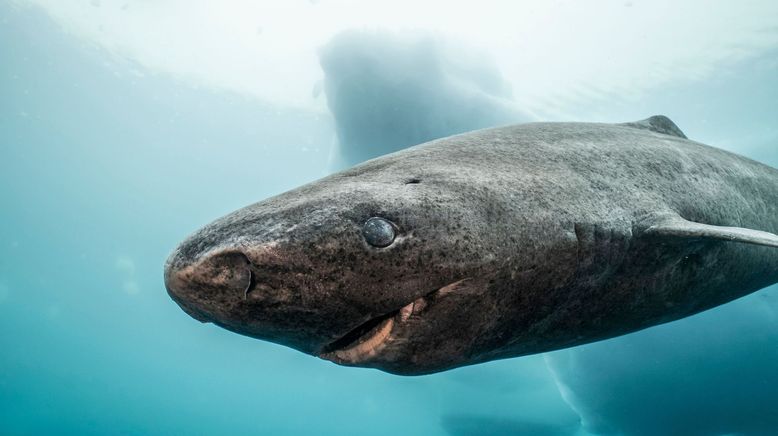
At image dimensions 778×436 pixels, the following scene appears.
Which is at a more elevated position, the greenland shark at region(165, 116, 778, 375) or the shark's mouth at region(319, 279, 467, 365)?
the greenland shark at region(165, 116, 778, 375)

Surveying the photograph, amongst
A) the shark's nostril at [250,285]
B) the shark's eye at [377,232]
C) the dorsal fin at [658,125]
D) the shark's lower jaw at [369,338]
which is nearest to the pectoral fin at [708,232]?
the shark's lower jaw at [369,338]

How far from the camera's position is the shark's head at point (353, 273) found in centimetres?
158

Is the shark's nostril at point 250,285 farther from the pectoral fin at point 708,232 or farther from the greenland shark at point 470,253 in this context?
the pectoral fin at point 708,232

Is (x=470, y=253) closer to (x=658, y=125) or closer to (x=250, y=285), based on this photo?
(x=250, y=285)

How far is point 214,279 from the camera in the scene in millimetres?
1554

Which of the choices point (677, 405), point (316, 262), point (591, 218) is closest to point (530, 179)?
point (591, 218)

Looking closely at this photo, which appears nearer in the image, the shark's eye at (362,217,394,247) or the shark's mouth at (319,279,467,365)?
the shark's eye at (362,217,394,247)

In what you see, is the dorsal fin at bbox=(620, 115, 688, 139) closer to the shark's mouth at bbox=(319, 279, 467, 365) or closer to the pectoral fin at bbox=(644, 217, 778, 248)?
the pectoral fin at bbox=(644, 217, 778, 248)

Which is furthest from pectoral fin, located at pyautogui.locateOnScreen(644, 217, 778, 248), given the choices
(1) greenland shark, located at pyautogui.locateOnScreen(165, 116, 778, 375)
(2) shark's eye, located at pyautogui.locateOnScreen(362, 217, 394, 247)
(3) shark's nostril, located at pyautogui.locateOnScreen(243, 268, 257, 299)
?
(3) shark's nostril, located at pyautogui.locateOnScreen(243, 268, 257, 299)

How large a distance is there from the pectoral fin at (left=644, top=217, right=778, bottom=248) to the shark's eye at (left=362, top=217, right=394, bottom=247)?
172cm

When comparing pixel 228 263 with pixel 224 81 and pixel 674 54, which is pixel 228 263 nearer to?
pixel 674 54

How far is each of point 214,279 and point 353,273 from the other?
516mm

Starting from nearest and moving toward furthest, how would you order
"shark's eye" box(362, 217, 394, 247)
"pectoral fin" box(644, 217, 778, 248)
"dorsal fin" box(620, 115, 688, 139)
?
"shark's eye" box(362, 217, 394, 247) → "pectoral fin" box(644, 217, 778, 248) → "dorsal fin" box(620, 115, 688, 139)

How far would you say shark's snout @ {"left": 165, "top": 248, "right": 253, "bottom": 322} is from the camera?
154cm
